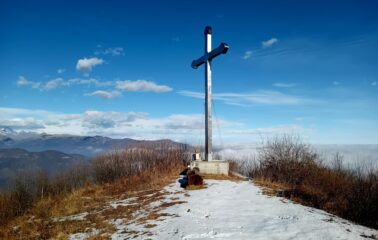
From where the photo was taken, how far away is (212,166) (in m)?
13.6

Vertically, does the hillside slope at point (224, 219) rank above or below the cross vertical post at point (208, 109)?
below

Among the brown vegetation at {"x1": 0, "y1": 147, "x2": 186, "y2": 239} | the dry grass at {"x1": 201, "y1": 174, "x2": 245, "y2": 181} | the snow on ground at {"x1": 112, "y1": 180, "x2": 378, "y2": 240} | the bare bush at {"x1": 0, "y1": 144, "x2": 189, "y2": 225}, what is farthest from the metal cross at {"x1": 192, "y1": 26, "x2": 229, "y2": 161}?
the snow on ground at {"x1": 112, "y1": 180, "x2": 378, "y2": 240}

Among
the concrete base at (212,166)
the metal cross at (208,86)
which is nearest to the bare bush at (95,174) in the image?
the concrete base at (212,166)

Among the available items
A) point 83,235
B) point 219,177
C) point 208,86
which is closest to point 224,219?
point 83,235

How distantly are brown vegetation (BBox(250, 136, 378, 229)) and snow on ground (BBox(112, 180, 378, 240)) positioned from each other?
0.76m

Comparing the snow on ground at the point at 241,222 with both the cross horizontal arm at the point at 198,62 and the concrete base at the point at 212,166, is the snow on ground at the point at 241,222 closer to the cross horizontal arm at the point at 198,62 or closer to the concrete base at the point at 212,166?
the concrete base at the point at 212,166

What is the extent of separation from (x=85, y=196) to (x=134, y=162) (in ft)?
16.7

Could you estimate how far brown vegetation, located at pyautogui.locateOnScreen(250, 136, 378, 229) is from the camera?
8289 mm

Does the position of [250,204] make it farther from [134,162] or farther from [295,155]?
[134,162]

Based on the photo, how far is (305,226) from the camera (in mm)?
6820

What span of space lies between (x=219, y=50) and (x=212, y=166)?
14.9 ft

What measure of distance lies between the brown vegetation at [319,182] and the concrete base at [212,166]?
1397 mm

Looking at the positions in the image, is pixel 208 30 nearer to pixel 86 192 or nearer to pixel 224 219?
pixel 86 192

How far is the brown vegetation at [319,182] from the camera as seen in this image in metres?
8.29
